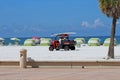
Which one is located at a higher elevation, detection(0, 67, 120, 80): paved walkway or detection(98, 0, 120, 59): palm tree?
detection(98, 0, 120, 59): palm tree

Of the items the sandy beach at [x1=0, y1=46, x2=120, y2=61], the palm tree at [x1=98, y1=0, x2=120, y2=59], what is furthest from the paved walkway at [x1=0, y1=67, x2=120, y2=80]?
the palm tree at [x1=98, y1=0, x2=120, y2=59]

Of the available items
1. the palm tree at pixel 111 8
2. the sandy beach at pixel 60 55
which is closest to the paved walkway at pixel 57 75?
the sandy beach at pixel 60 55

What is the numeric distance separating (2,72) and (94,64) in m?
4.47

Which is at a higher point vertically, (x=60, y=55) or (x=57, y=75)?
(x=60, y=55)

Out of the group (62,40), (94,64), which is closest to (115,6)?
(94,64)

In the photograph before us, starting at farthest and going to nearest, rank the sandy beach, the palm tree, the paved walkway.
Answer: the sandy beach, the palm tree, the paved walkway

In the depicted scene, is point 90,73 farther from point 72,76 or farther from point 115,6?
point 115,6

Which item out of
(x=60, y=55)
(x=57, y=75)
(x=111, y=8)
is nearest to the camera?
(x=57, y=75)

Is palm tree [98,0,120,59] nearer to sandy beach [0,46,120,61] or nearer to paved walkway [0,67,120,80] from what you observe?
sandy beach [0,46,120,61]

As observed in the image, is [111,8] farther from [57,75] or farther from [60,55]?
[57,75]

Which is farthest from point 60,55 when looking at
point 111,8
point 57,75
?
point 57,75

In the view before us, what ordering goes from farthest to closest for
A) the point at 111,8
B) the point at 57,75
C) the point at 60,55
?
the point at 60,55 → the point at 111,8 → the point at 57,75

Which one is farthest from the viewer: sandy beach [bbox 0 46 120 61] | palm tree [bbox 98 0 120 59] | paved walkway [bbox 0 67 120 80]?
sandy beach [bbox 0 46 120 61]

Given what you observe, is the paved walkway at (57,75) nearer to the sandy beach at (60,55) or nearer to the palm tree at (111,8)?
the sandy beach at (60,55)
